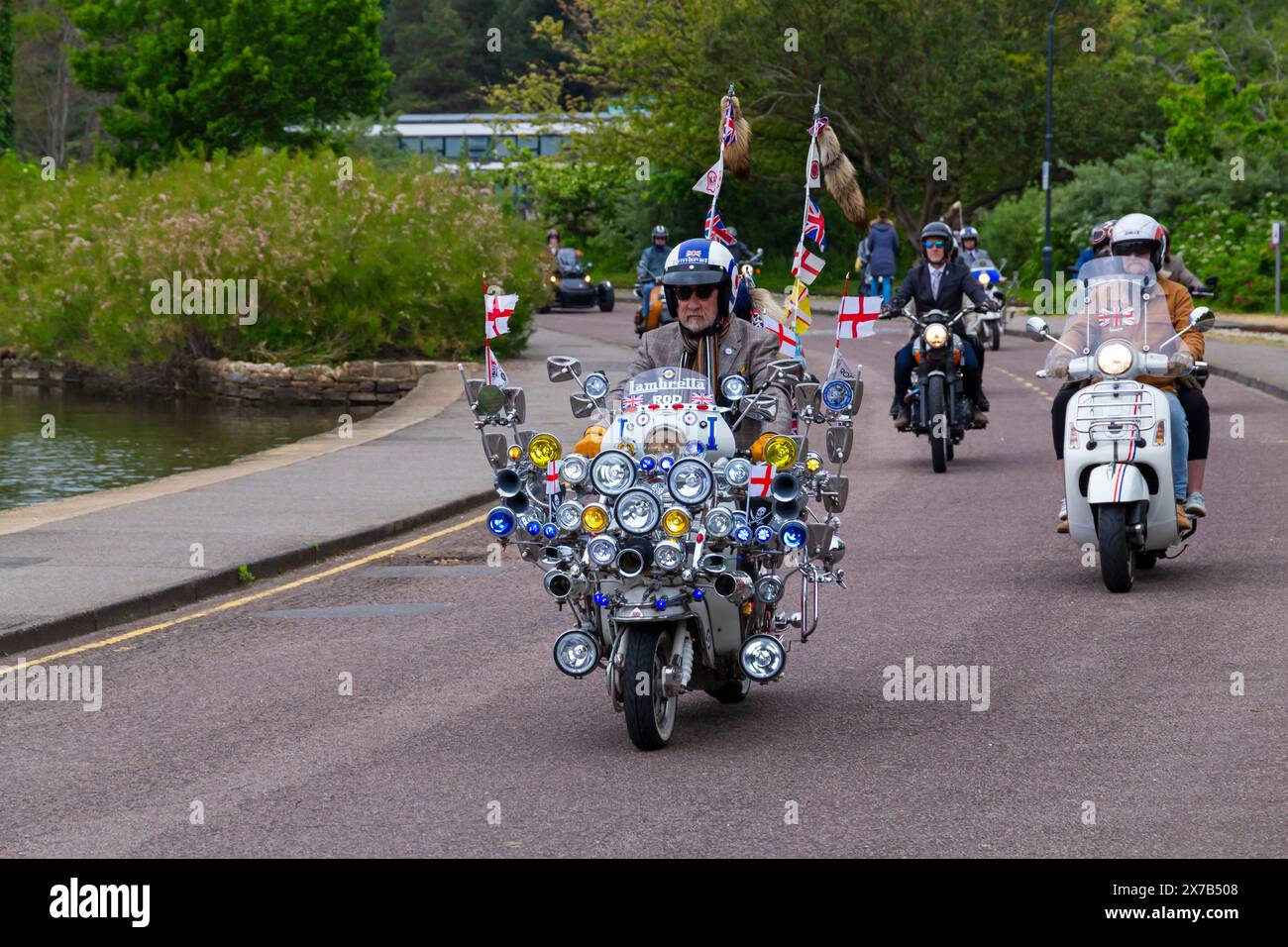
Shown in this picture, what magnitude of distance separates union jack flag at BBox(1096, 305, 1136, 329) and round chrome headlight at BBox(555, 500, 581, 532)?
5.07 metres

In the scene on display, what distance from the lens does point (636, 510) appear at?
7578mm

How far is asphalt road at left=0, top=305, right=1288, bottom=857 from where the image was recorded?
22.0ft

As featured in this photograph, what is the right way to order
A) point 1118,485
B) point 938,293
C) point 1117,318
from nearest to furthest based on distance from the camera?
point 1118,485 → point 1117,318 → point 938,293

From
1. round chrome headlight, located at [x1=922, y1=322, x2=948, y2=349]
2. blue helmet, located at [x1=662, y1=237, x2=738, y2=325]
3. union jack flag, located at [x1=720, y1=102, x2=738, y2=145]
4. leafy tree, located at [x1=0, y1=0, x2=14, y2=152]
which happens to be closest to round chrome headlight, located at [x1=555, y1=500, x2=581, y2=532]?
blue helmet, located at [x1=662, y1=237, x2=738, y2=325]

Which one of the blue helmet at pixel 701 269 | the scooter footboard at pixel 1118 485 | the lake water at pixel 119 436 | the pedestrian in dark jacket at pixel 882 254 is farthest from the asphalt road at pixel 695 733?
the pedestrian in dark jacket at pixel 882 254

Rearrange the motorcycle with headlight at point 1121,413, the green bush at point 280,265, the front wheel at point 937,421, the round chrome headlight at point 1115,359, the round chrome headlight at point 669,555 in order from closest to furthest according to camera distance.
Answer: the round chrome headlight at point 669,555 → the motorcycle with headlight at point 1121,413 → the round chrome headlight at point 1115,359 → the front wheel at point 937,421 → the green bush at point 280,265

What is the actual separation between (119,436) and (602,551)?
19.2 meters

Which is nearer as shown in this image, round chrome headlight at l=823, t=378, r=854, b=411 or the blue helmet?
round chrome headlight at l=823, t=378, r=854, b=411

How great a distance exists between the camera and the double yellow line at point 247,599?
10.5m

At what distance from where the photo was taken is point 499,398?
8320 mm

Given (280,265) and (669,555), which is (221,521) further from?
(280,265)

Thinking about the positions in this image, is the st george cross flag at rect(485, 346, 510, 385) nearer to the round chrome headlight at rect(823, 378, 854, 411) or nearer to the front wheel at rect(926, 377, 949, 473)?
the round chrome headlight at rect(823, 378, 854, 411)

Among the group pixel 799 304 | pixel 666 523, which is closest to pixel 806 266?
pixel 799 304

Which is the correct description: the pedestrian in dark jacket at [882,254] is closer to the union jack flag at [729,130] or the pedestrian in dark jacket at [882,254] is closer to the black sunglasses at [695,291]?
the union jack flag at [729,130]
